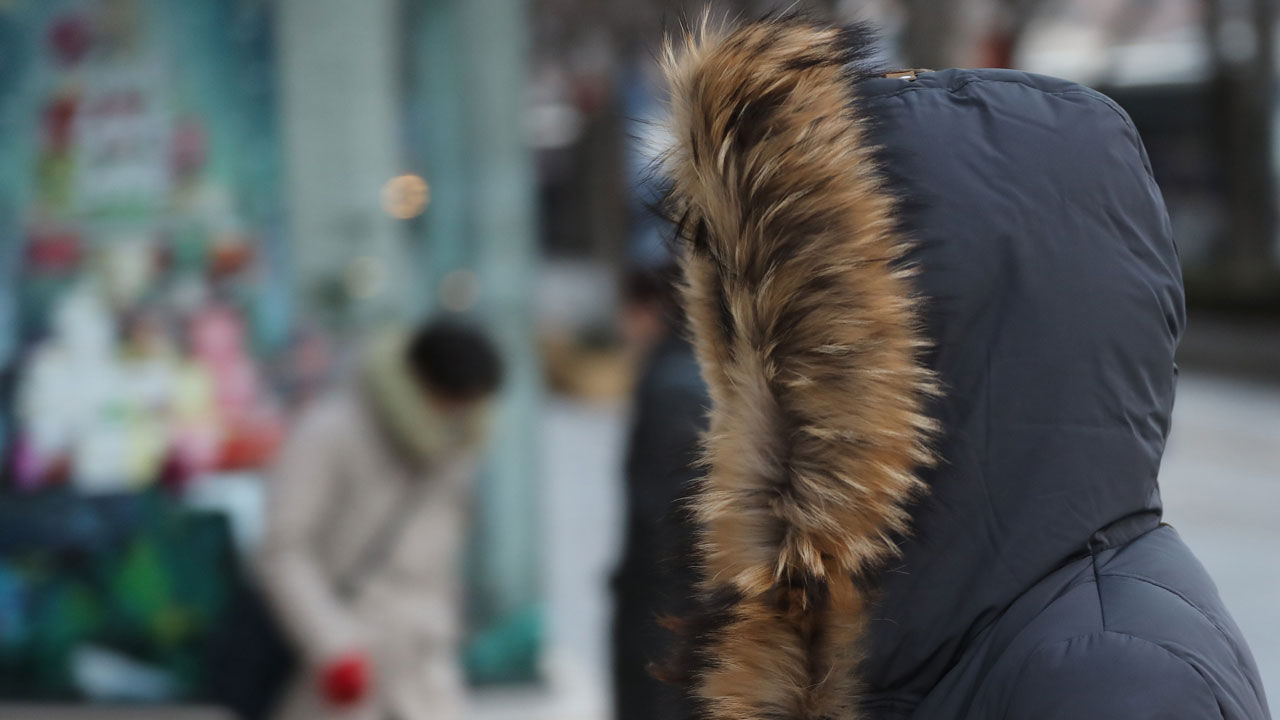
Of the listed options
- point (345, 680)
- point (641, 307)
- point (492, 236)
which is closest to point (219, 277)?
point (492, 236)

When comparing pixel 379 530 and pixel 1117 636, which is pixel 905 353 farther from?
pixel 379 530

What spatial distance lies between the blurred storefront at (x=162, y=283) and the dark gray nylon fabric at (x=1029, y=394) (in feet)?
13.1

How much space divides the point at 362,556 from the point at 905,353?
2.27 meters

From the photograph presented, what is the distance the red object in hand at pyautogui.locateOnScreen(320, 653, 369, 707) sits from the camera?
327 centimetres

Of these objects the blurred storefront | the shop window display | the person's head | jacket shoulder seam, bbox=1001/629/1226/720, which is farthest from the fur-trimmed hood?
the shop window display

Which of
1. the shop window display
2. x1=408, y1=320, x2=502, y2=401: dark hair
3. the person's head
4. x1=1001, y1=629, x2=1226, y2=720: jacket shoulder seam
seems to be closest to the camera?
x1=1001, y1=629, x2=1226, y2=720: jacket shoulder seam

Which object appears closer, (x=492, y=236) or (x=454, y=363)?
(x=454, y=363)

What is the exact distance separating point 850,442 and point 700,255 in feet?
0.98

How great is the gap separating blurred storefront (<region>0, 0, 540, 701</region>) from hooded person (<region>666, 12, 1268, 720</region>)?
385 cm

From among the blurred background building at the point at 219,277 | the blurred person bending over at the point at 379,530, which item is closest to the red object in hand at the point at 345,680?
the blurred person bending over at the point at 379,530

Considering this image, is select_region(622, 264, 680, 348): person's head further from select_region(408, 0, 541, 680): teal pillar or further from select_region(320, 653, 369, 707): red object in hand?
select_region(408, 0, 541, 680): teal pillar

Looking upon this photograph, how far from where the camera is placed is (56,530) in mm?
5270

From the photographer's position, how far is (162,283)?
214 inches

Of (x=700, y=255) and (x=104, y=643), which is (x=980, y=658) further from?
(x=104, y=643)
